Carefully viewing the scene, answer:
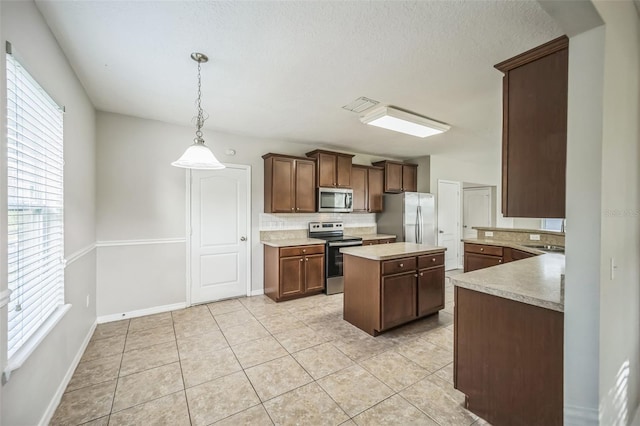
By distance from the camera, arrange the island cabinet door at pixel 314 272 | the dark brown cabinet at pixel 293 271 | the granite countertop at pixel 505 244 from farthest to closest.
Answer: the island cabinet door at pixel 314 272 → the dark brown cabinet at pixel 293 271 → the granite countertop at pixel 505 244

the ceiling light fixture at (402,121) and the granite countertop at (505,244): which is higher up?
the ceiling light fixture at (402,121)

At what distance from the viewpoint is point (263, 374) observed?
7.45ft

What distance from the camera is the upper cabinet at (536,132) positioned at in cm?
150

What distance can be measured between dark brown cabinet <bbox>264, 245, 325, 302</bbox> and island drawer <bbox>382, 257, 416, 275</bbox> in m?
1.63

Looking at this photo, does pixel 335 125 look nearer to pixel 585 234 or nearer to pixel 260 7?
pixel 260 7

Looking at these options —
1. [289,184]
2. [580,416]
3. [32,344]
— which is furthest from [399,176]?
[32,344]

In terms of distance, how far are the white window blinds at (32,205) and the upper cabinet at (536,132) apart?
2.70 m

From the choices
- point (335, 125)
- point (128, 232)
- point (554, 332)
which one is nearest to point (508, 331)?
point (554, 332)

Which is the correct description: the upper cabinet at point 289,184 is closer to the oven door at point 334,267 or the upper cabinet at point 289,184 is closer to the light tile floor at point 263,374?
the oven door at point 334,267

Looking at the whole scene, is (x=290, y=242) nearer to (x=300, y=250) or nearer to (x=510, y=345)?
(x=300, y=250)

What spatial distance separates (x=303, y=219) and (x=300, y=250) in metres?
0.81

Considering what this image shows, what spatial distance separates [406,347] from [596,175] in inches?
83.7

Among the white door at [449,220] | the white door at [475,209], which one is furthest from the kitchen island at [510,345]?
the white door at [475,209]

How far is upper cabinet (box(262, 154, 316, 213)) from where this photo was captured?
14.0ft
